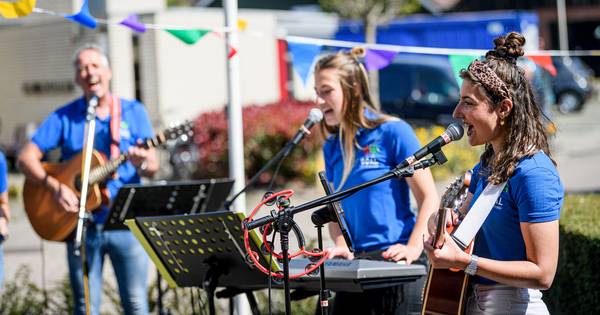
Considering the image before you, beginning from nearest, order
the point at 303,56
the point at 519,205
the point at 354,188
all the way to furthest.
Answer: the point at 519,205
the point at 354,188
the point at 303,56

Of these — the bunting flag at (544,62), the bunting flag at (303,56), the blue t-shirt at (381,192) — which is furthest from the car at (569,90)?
the blue t-shirt at (381,192)

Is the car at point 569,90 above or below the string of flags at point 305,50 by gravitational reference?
below

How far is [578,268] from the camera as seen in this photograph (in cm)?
540

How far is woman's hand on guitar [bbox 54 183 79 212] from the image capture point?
552cm

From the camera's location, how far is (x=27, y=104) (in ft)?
69.8

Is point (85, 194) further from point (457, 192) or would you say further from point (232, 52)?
point (457, 192)

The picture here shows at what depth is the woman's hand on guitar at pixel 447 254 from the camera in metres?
2.94

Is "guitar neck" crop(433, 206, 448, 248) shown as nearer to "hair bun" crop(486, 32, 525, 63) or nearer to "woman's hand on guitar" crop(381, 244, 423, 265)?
"hair bun" crop(486, 32, 525, 63)

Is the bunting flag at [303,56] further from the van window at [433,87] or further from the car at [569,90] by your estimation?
the car at [569,90]

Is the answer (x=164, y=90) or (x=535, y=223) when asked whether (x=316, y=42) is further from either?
(x=164, y=90)

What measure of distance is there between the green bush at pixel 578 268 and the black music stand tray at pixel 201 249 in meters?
2.07

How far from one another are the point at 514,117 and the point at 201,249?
5.54ft

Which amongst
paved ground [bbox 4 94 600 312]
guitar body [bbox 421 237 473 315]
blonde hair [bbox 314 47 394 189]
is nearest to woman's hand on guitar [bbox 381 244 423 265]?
blonde hair [bbox 314 47 394 189]

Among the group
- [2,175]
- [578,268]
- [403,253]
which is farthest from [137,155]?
[578,268]
